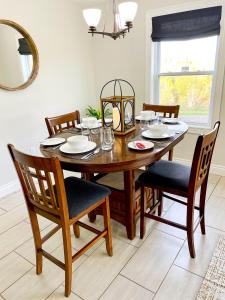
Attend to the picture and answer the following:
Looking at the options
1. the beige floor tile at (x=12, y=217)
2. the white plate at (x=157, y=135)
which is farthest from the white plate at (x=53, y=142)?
the beige floor tile at (x=12, y=217)

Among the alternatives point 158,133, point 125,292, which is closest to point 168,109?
point 158,133

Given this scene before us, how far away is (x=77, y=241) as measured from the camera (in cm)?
193

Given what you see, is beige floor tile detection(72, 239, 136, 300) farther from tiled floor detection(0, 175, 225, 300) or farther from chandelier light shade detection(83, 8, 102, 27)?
chandelier light shade detection(83, 8, 102, 27)

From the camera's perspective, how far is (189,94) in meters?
3.03

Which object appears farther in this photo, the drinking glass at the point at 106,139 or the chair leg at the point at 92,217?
the chair leg at the point at 92,217

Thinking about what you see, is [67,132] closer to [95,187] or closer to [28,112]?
[95,187]

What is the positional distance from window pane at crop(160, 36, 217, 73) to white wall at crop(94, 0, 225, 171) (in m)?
0.31

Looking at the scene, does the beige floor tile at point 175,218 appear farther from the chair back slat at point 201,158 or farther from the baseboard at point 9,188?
the baseboard at point 9,188

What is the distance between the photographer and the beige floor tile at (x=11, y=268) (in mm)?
1590

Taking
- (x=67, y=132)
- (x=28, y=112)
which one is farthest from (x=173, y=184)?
(x=28, y=112)

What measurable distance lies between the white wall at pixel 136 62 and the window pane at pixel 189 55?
307 mm

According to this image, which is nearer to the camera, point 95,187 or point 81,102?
point 95,187

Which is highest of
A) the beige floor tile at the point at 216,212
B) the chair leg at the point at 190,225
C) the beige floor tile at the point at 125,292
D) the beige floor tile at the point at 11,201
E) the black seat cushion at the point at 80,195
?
the black seat cushion at the point at 80,195

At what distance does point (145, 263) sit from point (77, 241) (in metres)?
0.61
